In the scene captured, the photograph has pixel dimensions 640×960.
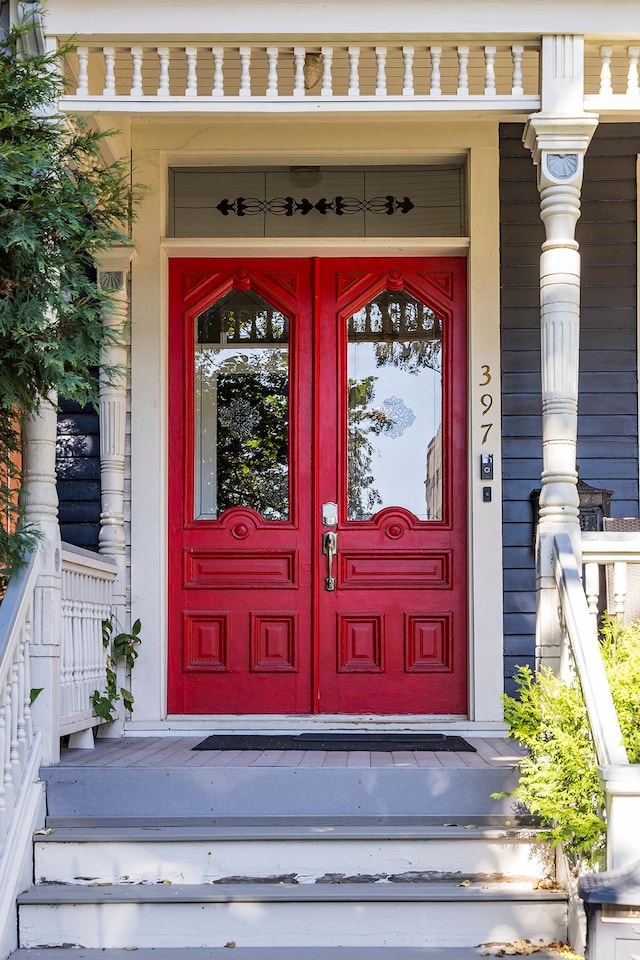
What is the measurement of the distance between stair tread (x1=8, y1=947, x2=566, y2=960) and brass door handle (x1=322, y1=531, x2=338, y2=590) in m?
2.03

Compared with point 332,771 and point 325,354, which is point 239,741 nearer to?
point 332,771

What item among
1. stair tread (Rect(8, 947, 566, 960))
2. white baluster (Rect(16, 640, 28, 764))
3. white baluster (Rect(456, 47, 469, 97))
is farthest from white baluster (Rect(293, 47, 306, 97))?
stair tread (Rect(8, 947, 566, 960))

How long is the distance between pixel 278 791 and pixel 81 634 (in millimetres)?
1115

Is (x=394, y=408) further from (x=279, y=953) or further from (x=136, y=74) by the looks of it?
(x=279, y=953)

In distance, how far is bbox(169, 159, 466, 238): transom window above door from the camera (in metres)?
5.45

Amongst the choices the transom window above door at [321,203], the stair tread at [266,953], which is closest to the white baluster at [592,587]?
the stair tread at [266,953]

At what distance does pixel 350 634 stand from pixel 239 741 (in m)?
0.79

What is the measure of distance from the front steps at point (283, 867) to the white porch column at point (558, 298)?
2.27ft

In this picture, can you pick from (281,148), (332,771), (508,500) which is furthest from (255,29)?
(332,771)

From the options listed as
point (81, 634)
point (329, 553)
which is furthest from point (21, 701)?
point (329, 553)

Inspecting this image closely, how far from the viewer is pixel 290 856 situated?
12.5ft

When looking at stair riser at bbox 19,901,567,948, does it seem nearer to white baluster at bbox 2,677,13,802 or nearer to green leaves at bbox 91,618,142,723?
white baluster at bbox 2,677,13,802

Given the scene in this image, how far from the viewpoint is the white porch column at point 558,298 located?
412cm

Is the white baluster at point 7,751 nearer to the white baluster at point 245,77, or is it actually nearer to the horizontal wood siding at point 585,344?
the white baluster at point 245,77
